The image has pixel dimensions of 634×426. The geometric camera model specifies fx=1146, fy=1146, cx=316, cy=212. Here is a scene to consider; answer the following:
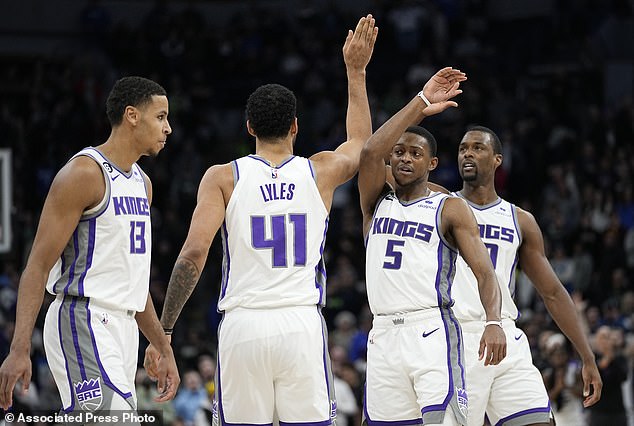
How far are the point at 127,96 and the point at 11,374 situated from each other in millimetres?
1806

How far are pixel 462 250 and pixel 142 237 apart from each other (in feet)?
7.10

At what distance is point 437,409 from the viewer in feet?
23.8

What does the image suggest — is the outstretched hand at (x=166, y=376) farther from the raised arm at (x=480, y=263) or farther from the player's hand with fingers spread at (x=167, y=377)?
the raised arm at (x=480, y=263)

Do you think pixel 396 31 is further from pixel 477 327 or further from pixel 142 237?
pixel 142 237

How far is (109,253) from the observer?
21.3 feet

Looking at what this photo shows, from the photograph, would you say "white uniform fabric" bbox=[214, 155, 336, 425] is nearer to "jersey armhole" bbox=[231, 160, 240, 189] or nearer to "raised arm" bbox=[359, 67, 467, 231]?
"jersey armhole" bbox=[231, 160, 240, 189]

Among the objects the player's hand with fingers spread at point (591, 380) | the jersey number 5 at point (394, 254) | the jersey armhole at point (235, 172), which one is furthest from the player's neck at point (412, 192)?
the player's hand with fingers spread at point (591, 380)

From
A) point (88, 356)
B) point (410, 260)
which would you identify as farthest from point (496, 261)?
point (88, 356)

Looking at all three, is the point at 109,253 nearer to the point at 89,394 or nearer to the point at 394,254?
the point at 89,394

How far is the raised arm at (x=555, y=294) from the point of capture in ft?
28.2

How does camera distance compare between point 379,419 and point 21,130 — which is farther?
point 21,130

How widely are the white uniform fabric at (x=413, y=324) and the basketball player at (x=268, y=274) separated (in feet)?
2.71

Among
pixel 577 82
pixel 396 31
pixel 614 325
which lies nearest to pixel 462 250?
pixel 614 325

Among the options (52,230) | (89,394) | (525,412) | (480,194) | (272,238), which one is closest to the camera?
(89,394)
